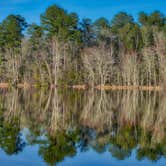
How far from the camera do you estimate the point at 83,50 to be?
66.8 m

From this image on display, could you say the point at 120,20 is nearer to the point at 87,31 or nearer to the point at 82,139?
the point at 87,31

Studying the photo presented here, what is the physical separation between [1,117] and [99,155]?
1086 centimetres

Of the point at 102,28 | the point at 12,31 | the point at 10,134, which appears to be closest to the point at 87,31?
the point at 102,28

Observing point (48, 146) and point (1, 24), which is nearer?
point (48, 146)

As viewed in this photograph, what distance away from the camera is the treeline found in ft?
204

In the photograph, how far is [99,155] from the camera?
1320 cm

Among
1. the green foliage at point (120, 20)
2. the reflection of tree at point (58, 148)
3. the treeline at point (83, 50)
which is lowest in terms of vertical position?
the reflection of tree at point (58, 148)

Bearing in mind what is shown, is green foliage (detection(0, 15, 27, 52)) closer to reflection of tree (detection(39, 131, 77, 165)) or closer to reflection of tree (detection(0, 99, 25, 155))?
reflection of tree (detection(0, 99, 25, 155))

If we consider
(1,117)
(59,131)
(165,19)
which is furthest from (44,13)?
(59,131)

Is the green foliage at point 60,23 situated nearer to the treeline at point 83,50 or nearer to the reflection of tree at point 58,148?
the treeline at point 83,50

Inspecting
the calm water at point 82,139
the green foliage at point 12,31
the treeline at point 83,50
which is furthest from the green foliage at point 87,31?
the calm water at point 82,139

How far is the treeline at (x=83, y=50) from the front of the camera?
6209 centimetres

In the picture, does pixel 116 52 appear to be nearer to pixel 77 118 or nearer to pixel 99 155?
pixel 77 118

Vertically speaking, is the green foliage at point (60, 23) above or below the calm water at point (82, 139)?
above
